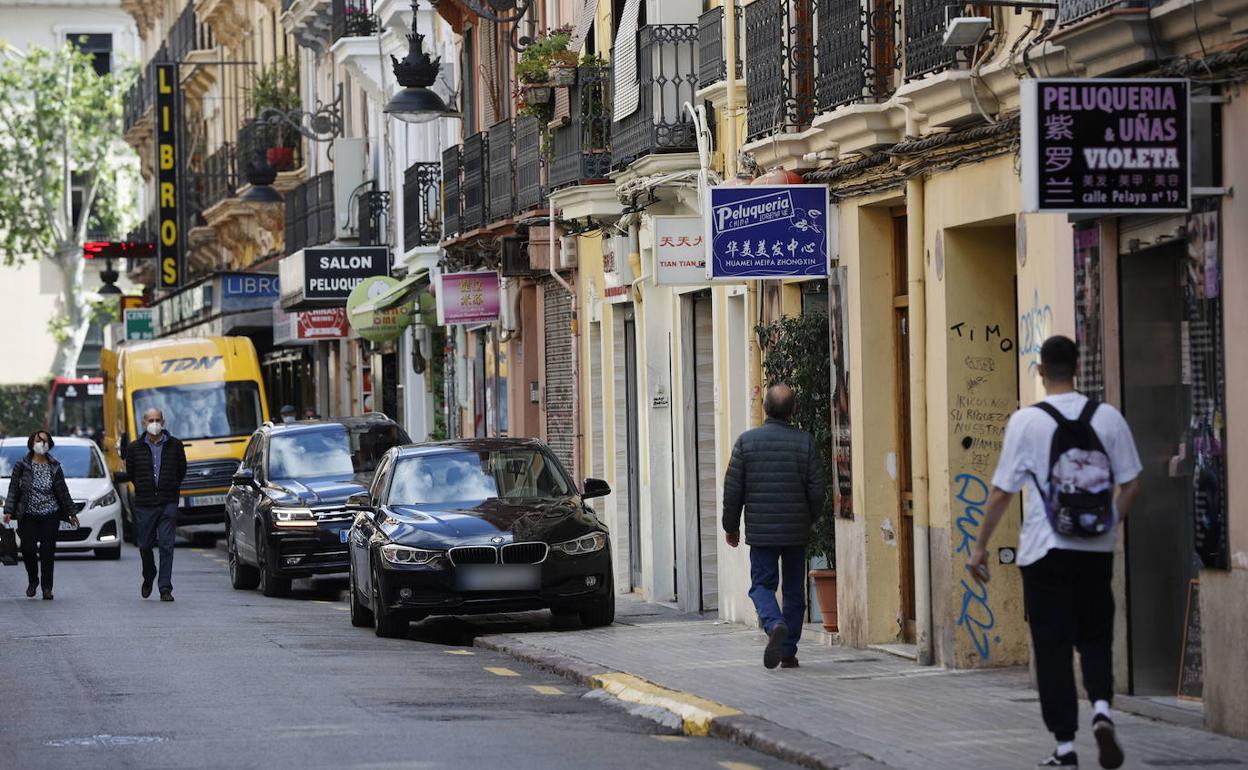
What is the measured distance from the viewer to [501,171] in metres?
30.1

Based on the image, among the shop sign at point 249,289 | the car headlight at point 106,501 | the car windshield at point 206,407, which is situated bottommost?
the car headlight at point 106,501

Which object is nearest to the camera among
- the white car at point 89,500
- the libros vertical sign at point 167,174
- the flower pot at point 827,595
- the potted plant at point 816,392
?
the flower pot at point 827,595

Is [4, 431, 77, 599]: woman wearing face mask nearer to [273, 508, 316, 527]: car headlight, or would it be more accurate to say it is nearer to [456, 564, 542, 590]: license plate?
[273, 508, 316, 527]: car headlight

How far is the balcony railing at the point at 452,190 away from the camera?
3256 cm

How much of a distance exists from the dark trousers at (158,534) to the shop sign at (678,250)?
715 centimetres

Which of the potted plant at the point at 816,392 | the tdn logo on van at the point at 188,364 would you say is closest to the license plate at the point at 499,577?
the potted plant at the point at 816,392

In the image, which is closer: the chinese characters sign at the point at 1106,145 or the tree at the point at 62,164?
the chinese characters sign at the point at 1106,145

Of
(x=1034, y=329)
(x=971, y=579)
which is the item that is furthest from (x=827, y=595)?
(x=1034, y=329)

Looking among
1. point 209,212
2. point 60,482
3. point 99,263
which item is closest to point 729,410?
point 60,482

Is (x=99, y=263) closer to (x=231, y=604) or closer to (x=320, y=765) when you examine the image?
(x=231, y=604)

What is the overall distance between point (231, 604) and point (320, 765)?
13.0 m

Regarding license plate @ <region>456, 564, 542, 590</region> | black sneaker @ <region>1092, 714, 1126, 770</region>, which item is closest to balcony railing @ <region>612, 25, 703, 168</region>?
license plate @ <region>456, 564, 542, 590</region>

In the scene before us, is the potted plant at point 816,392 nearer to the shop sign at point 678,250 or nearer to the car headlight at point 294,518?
the shop sign at point 678,250

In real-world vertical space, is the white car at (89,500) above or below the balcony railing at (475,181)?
below
